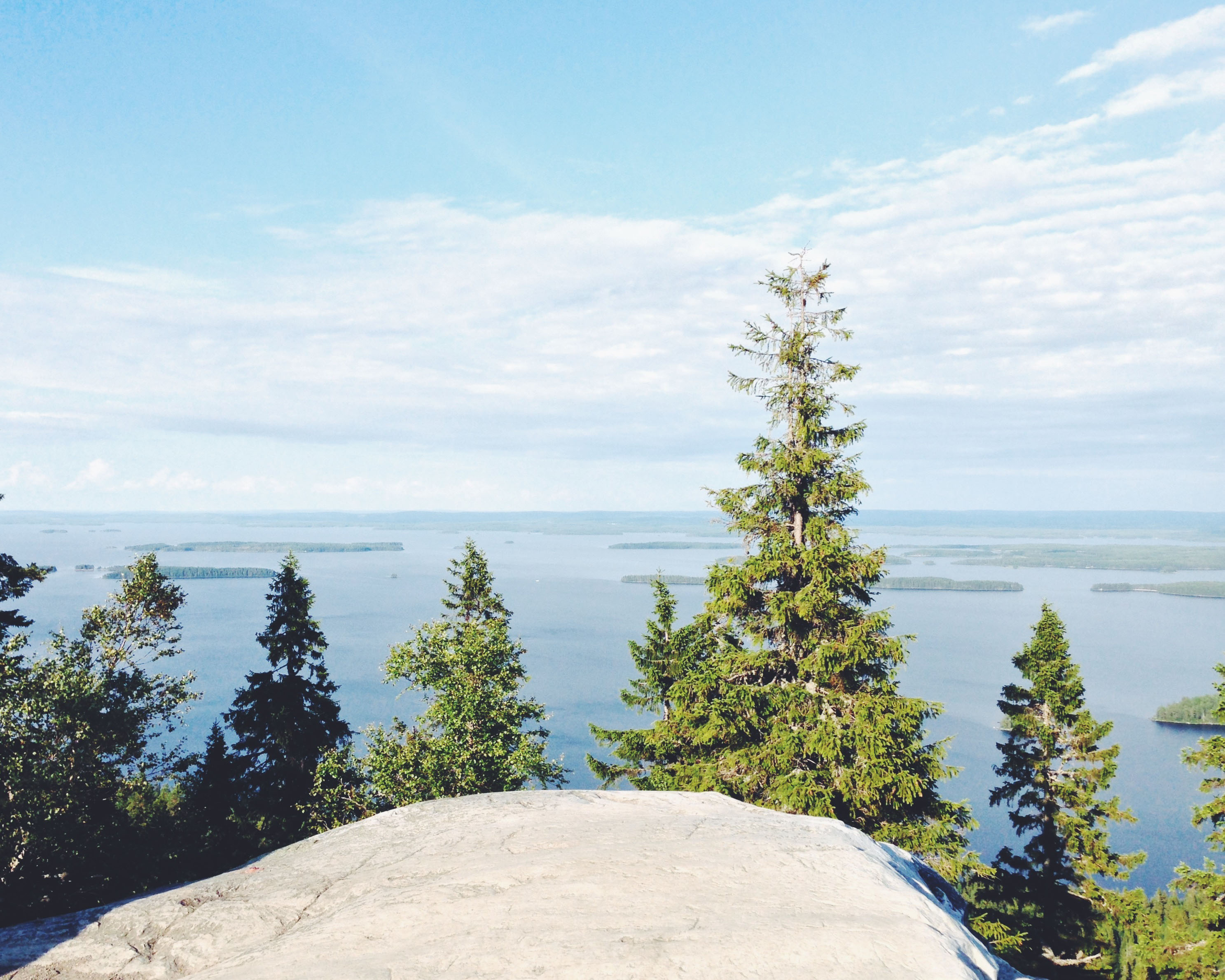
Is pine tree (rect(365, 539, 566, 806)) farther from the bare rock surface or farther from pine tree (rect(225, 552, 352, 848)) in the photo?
the bare rock surface

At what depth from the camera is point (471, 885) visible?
8883 millimetres

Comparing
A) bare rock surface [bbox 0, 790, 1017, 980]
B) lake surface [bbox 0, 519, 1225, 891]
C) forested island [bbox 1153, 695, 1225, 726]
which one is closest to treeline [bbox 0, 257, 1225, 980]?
bare rock surface [bbox 0, 790, 1017, 980]

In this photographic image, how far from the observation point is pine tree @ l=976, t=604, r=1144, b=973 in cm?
2391

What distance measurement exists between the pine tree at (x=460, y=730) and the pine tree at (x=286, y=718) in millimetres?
4848

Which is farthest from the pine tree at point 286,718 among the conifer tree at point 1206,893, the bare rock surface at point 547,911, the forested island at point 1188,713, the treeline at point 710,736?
the forested island at point 1188,713

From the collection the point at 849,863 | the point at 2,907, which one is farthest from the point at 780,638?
the point at 2,907

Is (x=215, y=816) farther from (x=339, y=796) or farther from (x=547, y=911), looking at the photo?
(x=547, y=911)

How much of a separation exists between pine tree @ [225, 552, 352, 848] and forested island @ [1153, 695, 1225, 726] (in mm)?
98205

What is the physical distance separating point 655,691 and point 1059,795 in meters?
13.8

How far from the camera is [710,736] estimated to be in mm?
16031

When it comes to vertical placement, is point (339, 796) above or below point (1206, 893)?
below

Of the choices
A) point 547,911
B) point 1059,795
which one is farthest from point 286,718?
point 1059,795

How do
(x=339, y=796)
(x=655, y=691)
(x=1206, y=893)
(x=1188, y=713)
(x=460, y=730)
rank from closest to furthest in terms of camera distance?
1. (x=1206, y=893)
2. (x=460, y=730)
3. (x=655, y=691)
4. (x=339, y=796)
5. (x=1188, y=713)

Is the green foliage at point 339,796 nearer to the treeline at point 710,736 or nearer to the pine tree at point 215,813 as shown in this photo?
the treeline at point 710,736
